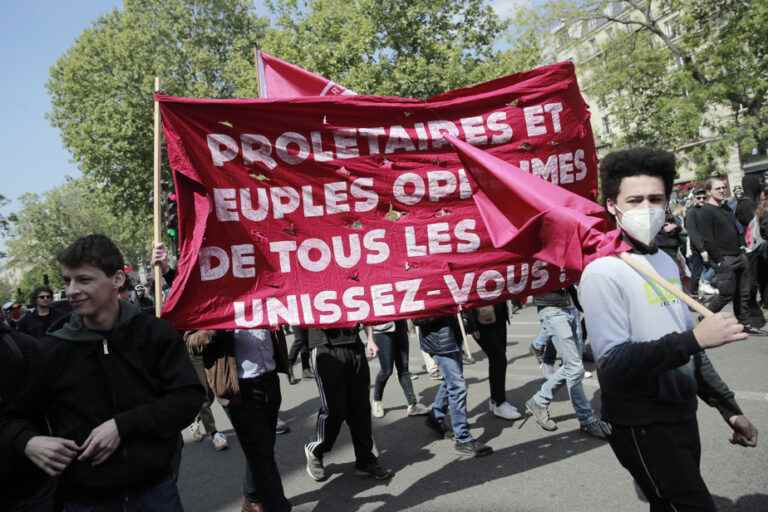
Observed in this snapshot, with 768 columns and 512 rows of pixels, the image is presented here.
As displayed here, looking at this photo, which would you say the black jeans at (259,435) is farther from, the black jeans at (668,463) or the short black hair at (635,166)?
the short black hair at (635,166)

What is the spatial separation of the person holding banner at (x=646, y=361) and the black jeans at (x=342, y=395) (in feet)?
8.57

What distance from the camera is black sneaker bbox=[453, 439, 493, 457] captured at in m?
5.02

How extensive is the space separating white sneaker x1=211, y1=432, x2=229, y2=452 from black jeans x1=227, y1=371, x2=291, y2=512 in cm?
219

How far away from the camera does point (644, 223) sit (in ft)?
8.05

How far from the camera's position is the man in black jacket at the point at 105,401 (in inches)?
94.1

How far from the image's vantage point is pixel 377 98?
3895mm

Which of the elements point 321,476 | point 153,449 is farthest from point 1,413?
point 321,476

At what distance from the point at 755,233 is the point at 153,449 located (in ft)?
28.3

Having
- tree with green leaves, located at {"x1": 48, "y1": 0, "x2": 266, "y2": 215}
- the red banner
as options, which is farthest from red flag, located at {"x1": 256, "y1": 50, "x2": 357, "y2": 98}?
tree with green leaves, located at {"x1": 48, "y1": 0, "x2": 266, "y2": 215}

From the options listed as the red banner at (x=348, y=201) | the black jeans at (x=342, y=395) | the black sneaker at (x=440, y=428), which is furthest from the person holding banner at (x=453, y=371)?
the red banner at (x=348, y=201)

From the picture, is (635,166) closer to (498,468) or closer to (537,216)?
(537,216)

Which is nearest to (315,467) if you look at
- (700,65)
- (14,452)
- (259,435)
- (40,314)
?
(259,435)

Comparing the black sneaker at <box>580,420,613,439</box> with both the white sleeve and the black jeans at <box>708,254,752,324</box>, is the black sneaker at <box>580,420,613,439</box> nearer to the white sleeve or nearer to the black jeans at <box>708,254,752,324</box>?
the white sleeve

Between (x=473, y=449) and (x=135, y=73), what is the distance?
29861 millimetres
